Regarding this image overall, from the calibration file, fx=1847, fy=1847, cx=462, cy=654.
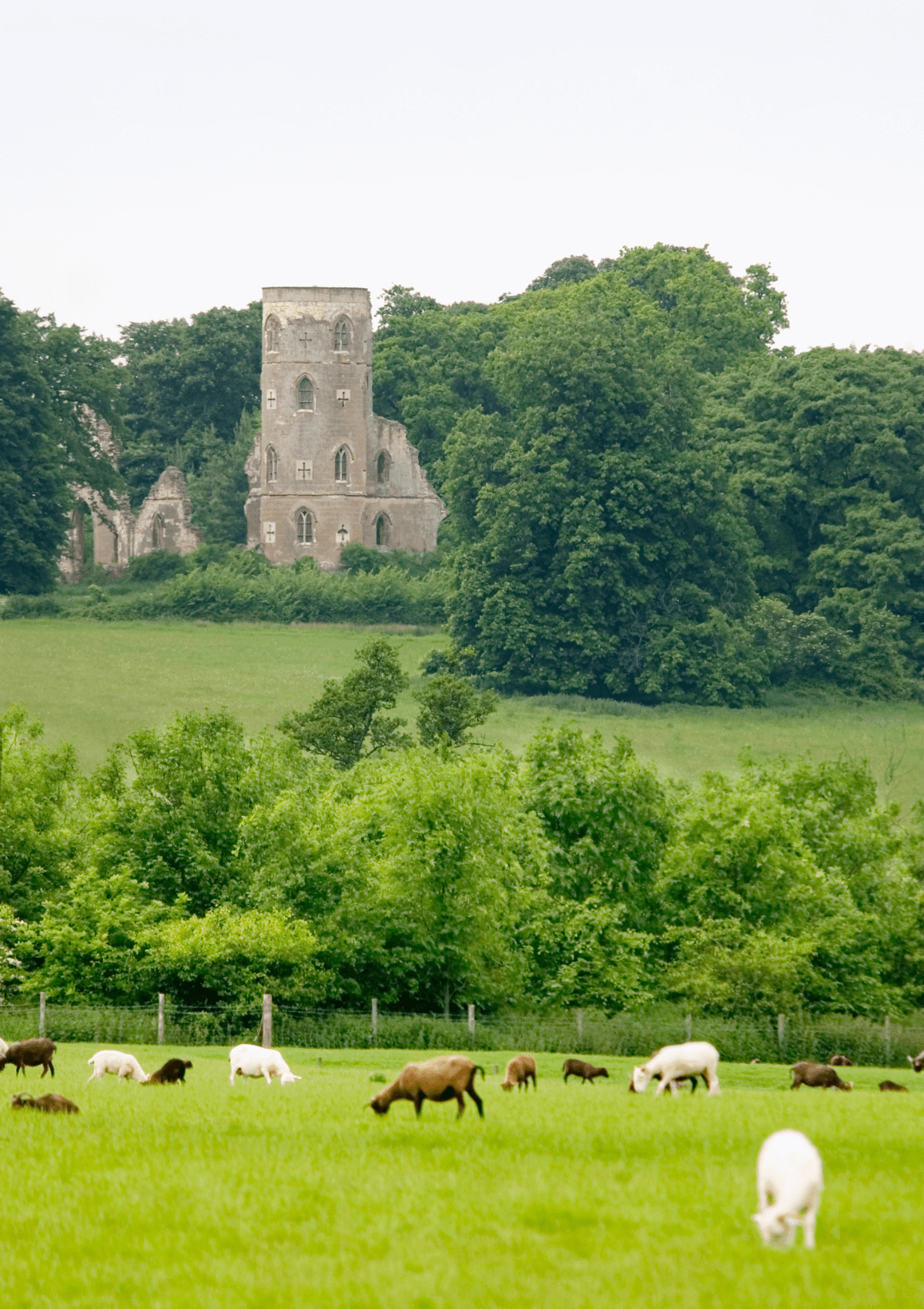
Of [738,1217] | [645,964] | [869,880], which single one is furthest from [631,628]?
[738,1217]

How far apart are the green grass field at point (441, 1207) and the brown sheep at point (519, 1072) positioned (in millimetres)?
2322

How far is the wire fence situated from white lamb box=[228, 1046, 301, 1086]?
9751 millimetres

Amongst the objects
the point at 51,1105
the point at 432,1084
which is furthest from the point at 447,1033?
the point at 432,1084

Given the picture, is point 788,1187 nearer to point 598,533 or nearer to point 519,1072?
point 519,1072

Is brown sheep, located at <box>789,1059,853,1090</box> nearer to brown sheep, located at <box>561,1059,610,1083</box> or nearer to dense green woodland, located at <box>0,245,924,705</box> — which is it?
brown sheep, located at <box>561,1059,610,1083</box>

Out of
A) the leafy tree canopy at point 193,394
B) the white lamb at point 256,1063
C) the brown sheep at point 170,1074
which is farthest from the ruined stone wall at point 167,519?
the brown sheep at point 170,1074

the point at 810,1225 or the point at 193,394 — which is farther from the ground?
the point at 193,394

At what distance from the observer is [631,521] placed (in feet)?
300

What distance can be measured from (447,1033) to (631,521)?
57.9 m

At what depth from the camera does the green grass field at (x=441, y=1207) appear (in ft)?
36.9

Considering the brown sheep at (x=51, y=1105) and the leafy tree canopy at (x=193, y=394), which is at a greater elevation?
the leafy tree canopy at (x=193, y=394)

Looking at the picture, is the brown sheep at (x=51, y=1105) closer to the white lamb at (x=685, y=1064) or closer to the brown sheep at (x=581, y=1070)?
the white lamb at (x=685, y=1064)

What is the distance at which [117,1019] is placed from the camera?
35500mm

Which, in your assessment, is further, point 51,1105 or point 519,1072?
point 519,1072
